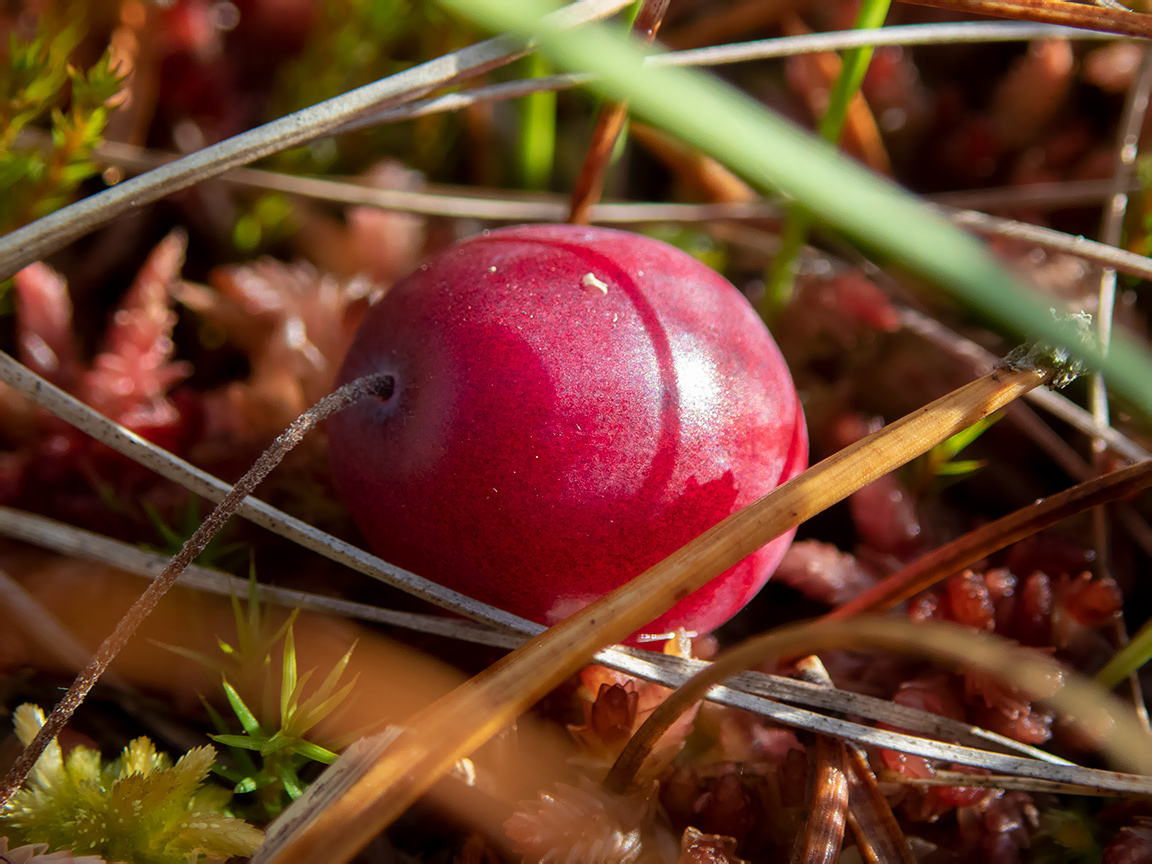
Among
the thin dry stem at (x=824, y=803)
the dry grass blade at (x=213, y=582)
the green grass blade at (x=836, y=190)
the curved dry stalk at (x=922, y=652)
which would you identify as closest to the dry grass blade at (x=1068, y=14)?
the green grass blade at (x=836, y=190)

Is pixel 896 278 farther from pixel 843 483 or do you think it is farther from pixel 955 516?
pixel 843 483

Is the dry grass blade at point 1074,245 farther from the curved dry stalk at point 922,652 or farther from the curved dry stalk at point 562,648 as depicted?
the curved dry stalk at point 922,652

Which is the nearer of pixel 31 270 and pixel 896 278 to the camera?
pixel 31 270

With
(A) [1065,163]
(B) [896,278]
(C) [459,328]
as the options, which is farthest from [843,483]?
(A) [1065,163]

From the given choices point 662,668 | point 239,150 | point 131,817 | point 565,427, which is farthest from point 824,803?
point 239,150

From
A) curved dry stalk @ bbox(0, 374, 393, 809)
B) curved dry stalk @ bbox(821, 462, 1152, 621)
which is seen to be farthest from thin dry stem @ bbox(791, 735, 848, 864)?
curved dry stalk @ bbox(0, 374, 393, 809)

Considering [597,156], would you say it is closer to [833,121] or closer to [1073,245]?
[833,121]

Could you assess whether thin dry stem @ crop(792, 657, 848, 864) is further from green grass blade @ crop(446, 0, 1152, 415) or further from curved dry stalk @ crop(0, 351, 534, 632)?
green grass blade @ crop(446, 0, 1152, 415)
